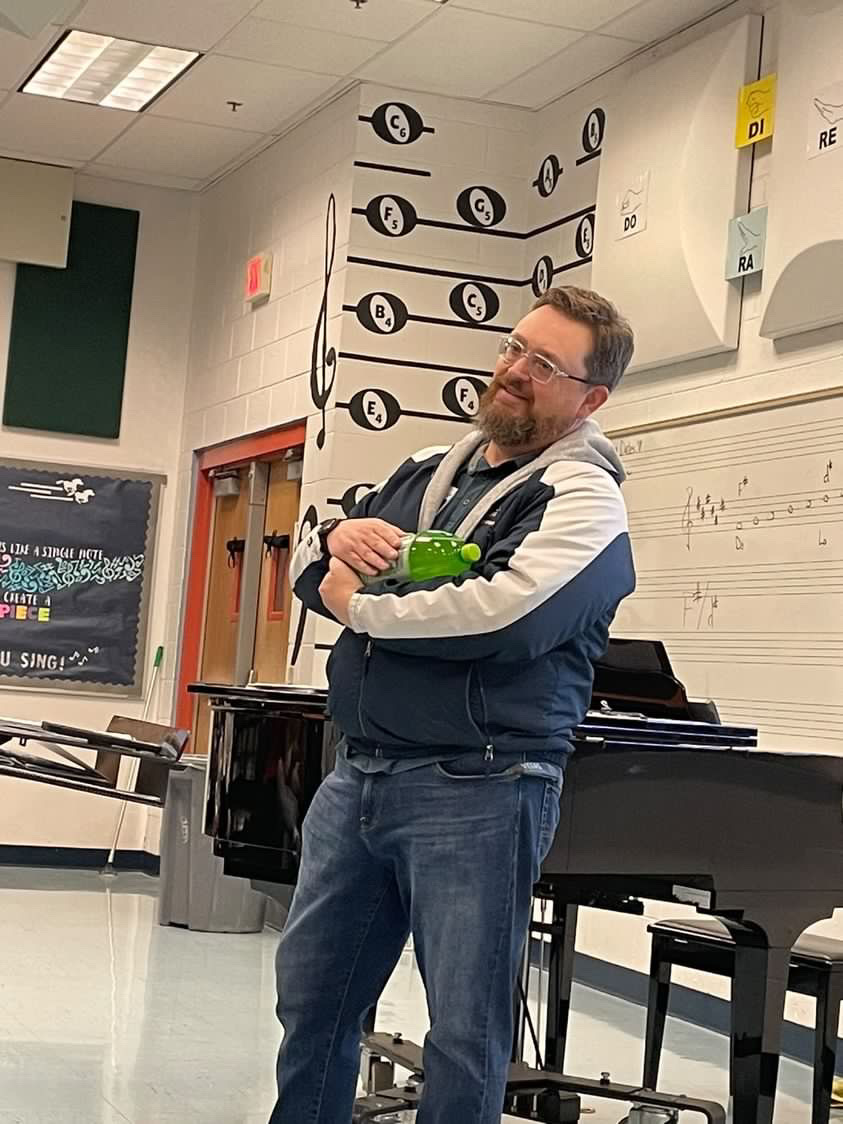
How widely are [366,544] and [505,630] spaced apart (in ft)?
0.85

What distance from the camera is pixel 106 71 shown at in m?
6.92

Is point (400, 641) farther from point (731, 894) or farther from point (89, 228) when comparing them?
point (89, 228)

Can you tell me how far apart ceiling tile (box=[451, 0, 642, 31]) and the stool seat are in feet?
10.4

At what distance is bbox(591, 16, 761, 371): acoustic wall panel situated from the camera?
546 centimetres

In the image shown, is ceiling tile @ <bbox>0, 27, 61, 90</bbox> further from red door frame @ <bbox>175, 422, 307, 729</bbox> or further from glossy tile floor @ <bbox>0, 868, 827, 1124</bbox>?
glossy tile floor @ <bbox>0, 868, 827, 1124</bbox>

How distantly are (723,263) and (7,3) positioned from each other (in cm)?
251

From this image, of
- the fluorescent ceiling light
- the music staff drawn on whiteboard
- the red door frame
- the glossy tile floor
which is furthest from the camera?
the red door frame

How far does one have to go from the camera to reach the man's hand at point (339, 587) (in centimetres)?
246

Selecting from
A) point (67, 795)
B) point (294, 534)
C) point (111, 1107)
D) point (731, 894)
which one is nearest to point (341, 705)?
point (731, 894)

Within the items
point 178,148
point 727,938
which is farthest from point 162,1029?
point 178,148

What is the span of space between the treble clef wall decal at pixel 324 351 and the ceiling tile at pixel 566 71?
830 millimetres

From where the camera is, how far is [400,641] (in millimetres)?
2379

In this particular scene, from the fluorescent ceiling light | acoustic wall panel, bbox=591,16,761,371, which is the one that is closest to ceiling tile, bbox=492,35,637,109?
acoustic wall panel, bbox=591,16,761,371

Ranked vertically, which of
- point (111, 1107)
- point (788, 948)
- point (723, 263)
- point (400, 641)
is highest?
point (723, 263)
